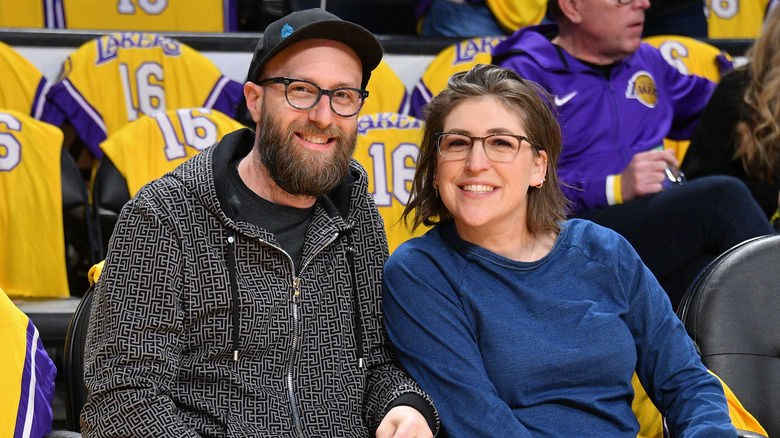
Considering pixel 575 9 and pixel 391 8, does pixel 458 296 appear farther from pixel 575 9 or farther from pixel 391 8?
Result: pixel 391 8

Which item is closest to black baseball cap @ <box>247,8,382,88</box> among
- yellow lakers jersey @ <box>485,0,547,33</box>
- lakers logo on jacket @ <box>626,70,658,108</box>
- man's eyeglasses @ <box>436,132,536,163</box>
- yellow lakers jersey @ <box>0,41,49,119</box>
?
man's eyeglasses @ <box>436,132,536,163</box>

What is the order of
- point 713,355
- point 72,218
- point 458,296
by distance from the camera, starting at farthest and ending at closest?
point 72,218 < point 713,355 < point 458,296

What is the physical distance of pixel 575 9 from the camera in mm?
2869

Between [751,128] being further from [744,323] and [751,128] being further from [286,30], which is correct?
[286,30]

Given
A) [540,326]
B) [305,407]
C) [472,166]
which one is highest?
[472,166]

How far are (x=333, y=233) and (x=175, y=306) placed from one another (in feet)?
1.04

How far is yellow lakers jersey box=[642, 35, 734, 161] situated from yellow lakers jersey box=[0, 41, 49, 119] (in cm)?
217

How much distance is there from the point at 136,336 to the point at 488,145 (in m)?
0.68

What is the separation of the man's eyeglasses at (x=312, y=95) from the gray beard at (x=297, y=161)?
4cm

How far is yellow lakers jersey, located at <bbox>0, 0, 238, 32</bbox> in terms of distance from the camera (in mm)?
3775

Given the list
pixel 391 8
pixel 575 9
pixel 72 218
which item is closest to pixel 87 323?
pixel 72 218

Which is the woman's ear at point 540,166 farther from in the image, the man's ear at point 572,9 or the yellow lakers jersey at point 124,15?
the yellow lakers jersey at point 124,15

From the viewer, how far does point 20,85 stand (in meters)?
3.11

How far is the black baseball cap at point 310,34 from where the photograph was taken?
5.45 ft
